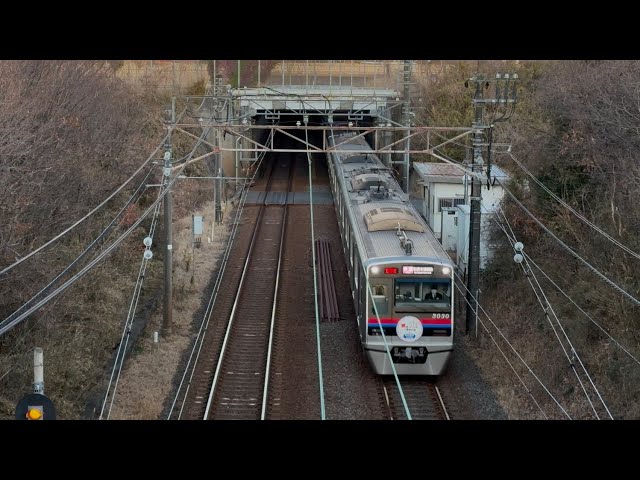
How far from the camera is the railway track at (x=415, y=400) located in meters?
11.3

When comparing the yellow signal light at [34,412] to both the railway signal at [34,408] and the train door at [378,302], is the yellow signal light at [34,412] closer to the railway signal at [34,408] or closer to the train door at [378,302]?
the railway signal at [34,408]

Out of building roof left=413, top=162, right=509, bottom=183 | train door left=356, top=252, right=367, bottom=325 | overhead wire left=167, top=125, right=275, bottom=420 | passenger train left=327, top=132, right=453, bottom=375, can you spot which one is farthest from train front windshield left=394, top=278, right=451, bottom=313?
building roof left=413, top=162, right=509, bottom=183

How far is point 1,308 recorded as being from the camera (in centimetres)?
1288

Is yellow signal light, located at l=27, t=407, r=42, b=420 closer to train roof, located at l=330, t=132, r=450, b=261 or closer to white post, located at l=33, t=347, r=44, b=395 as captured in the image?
white post, located at l=33, t=347, r=44, b=395

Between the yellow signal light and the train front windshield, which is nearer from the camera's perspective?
the yellow signal light

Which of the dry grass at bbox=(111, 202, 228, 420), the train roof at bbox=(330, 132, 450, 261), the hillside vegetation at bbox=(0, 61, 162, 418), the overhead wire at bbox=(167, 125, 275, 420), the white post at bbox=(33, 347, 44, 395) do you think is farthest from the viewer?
the train roof at bbox=(330, 132, 450, 261)

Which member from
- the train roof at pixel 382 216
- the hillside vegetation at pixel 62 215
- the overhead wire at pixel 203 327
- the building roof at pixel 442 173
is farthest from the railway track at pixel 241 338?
the building roof at pixel 442 173

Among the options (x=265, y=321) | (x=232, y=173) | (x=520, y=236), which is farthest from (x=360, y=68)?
(x=265, y=321)

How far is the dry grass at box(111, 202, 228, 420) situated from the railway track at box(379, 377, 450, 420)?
3.09 m

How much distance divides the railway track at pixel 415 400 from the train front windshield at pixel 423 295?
1187 mm

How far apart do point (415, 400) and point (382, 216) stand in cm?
315

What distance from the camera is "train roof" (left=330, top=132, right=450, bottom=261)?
1245 cm

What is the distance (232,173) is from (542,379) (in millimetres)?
21357
